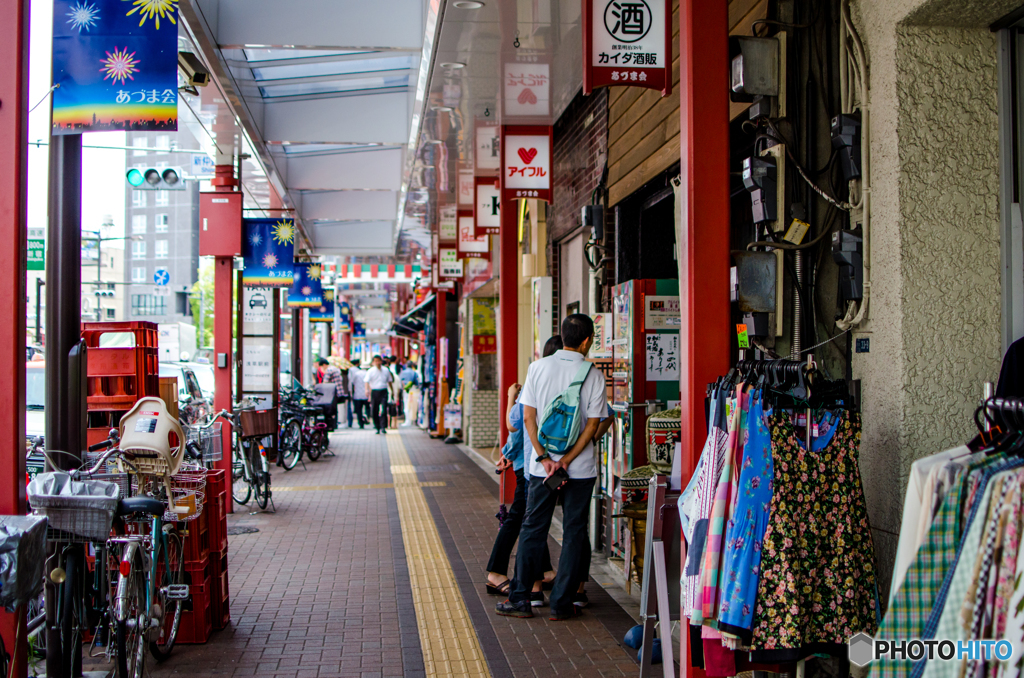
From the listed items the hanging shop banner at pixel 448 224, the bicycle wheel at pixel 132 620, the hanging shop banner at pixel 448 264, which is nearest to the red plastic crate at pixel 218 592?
the bicycle wheel at pixel 132 620

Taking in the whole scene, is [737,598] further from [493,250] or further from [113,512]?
[493,250]

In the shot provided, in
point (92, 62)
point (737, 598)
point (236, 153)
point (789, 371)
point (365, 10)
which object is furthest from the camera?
point (236, 153)

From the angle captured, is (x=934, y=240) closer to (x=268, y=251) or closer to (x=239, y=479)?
(x=239, y=479)

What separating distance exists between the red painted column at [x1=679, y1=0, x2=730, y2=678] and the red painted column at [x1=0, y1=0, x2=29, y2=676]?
271 centimetres

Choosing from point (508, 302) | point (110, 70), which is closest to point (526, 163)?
point (508, 302)

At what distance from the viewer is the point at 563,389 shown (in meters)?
5.28

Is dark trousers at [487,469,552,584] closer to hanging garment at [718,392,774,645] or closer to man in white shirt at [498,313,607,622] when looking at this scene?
man in white shirt at [498,313,607,622]

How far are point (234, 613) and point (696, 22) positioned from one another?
450 cm

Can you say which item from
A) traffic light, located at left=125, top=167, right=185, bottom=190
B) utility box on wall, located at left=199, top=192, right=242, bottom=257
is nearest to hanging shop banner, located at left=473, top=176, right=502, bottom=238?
utility box on wall, located at left=199, top=192, right=242, bottom=257

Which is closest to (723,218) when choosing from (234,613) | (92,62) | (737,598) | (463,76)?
(737,598)

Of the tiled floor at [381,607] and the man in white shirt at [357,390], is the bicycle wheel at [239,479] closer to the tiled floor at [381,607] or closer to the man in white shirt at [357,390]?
the tiled floor at [381,607]

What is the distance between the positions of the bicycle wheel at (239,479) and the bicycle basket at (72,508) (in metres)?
6.22

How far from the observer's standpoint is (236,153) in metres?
9.99

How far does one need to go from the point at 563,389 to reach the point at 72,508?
9.10 feet
